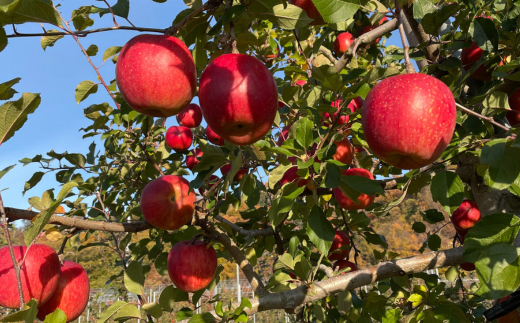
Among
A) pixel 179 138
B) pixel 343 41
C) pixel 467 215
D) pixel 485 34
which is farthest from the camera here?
pixel 179 138

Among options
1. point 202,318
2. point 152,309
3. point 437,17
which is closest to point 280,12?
point 437,17

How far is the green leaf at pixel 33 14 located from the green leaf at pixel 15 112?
21 cm

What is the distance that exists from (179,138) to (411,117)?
7.10 ft

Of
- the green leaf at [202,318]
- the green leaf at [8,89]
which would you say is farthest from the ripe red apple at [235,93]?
the green leaf at [202,318]

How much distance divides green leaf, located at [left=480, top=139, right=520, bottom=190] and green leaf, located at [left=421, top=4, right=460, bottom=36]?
19.4 inches

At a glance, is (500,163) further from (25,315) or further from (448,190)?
(25,315)

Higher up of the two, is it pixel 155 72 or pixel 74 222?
pixel 155 72

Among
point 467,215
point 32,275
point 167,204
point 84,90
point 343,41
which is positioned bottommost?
point 467,215

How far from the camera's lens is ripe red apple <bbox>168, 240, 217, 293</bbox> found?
186cm

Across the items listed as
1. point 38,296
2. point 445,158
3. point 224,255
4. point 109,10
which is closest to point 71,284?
point 38,296

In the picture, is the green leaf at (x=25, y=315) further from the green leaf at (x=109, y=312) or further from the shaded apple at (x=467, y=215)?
the shaded apple at (x=467, y=215)

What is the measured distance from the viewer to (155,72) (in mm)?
948

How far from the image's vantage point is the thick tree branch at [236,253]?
1706mm

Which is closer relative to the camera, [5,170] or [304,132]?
[304,132]
